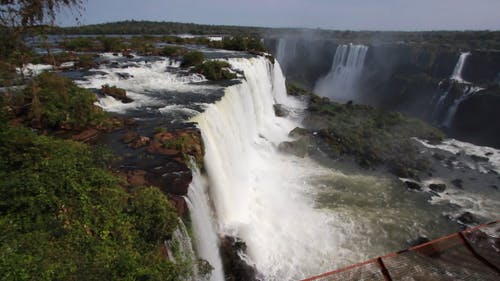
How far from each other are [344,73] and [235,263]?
32.1 metres

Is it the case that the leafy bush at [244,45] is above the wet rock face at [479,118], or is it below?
above

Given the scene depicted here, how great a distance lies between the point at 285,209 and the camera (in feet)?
35.1

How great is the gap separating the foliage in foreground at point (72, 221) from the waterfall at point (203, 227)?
3.69 ft

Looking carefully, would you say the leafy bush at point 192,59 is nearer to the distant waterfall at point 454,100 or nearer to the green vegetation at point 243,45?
the green vegetation at point 243,45

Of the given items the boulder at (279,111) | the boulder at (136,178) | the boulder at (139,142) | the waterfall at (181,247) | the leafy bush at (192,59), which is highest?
the leafy bush at (192,59)

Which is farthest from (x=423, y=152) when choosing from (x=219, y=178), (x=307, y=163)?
(x=219, y=178)

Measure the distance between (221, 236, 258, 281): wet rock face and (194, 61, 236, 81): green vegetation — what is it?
32.7ft

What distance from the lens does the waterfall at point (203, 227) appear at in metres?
6.24

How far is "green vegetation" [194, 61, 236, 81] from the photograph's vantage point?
15.9 m

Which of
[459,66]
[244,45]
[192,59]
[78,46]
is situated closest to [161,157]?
[192,59]

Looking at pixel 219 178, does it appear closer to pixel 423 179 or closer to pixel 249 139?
pixel 249 139

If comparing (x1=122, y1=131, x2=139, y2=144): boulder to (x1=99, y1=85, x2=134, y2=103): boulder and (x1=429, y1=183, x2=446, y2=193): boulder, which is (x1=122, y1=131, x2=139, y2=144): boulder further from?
(x1=429, y1=183, x2=446, y2=193): boulder

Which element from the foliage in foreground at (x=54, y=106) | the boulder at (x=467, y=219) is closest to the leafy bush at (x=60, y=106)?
the foliage in foreground at (x=54, y=106)

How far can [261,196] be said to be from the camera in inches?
440
